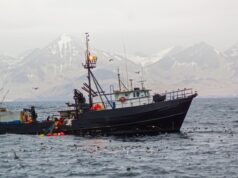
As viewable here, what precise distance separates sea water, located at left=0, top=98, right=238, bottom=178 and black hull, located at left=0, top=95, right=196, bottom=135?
6.53 feet

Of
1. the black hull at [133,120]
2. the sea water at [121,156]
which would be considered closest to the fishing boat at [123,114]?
the black hull at [133,120]

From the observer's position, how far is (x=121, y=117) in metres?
63.8

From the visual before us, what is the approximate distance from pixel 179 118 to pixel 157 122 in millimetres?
2959

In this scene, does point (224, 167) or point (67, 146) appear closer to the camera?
point (224, 167)

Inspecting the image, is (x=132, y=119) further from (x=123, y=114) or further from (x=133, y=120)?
(x=123, y=114)

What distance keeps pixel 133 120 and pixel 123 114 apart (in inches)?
52.1

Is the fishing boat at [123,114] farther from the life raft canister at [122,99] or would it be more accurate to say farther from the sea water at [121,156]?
the sea water at [121,156]


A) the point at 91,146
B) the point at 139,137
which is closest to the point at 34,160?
the point at 91,146

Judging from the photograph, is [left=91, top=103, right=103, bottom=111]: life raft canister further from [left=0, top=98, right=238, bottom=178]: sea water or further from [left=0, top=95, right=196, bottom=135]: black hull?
[left=0, top=98, right=238, bottom=178]: sea water

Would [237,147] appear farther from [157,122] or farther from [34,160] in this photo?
[34,160]

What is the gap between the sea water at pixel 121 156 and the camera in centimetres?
3950

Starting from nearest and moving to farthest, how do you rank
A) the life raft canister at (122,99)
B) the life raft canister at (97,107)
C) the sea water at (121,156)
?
the sea water at (121,156) → the life raft canister at (97,107) → the life raft canister at (122,99)

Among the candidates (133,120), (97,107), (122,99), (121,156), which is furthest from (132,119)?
(121,156)

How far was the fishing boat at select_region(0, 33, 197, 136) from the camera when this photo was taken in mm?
63812
